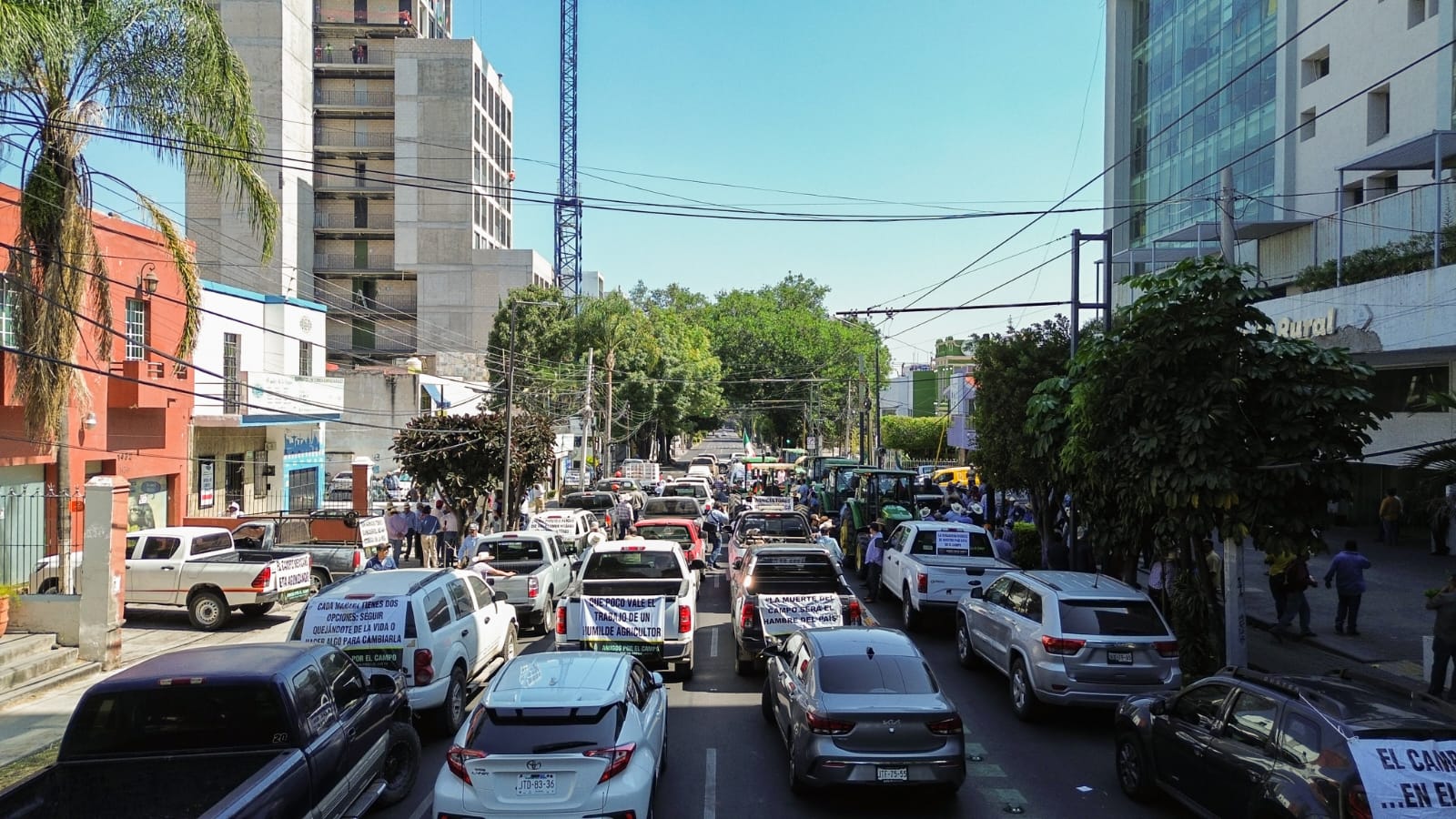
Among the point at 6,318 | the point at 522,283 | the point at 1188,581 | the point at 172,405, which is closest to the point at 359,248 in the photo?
the point at 522,283

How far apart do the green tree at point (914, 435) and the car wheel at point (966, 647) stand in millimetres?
60830

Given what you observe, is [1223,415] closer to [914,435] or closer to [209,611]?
[209,611]

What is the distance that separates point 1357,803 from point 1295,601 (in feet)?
36.8

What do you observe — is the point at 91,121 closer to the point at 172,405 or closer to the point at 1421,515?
the point at 172,405

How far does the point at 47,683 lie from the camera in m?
Result: 13.8

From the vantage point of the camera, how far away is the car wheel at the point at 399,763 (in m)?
9.13

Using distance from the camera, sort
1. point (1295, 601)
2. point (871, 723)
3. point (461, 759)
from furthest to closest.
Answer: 1. point (1295, 601)
2. point (871, 723)
3. point (461, 759)

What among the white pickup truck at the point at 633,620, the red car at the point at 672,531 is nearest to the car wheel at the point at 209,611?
the white pickup truck at the point at 633,620

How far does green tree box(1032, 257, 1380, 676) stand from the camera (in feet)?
40.1

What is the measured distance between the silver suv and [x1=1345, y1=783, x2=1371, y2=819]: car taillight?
4656mm

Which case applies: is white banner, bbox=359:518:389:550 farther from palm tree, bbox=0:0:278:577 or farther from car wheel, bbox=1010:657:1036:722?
car wheel, bbox=1010:657:1036:722

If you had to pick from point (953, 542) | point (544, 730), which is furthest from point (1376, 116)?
point (544, 730)

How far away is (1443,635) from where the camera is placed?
41.0 ft

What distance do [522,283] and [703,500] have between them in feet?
113
